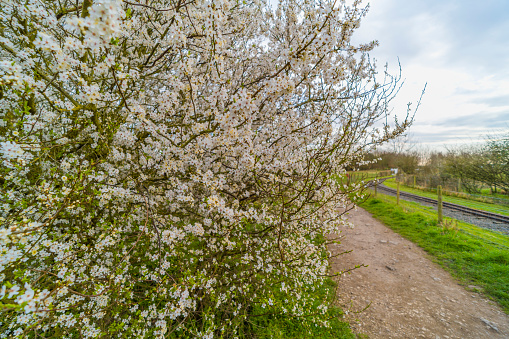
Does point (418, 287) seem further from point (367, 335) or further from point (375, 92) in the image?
point (375, 92)

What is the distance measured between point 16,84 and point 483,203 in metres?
16.8

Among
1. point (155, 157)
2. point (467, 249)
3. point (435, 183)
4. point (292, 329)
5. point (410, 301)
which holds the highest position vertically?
point (155, 157)

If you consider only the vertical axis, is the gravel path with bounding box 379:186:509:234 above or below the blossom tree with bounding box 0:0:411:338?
below

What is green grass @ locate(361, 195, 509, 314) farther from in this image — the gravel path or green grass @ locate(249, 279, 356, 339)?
green grass @ locate(249, 279, 356, 339)

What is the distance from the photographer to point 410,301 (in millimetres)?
4500

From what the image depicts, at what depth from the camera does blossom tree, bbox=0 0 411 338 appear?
6.43ft

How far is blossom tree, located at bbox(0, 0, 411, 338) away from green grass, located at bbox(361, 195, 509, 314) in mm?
4329

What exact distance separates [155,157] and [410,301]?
614cm

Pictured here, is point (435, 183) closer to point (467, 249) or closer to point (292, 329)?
point (467, 249)

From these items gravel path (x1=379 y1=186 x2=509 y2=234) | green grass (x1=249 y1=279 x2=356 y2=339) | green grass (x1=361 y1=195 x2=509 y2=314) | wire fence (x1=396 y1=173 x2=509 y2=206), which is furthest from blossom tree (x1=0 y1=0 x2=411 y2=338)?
wire fence (x1=396 y1=173 x2=509 y2=206)

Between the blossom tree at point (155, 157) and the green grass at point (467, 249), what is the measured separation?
14.2 feet

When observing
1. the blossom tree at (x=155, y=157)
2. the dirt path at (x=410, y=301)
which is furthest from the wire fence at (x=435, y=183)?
the blossom tree at (x=155, y=157)

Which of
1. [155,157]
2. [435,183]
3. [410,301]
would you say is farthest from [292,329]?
[435,183]

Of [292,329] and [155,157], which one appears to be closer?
[155,157]
